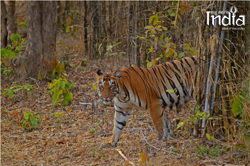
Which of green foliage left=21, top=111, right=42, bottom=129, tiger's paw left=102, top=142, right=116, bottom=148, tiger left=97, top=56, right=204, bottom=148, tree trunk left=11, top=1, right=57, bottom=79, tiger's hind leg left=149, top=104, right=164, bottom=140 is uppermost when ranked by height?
tree trunk left=11, top=1, right=57, bottom=79

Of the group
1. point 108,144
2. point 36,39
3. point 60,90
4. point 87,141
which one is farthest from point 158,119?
point 36,39

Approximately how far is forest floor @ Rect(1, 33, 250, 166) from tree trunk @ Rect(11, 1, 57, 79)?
37.1 inches

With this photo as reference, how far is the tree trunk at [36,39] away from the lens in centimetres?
881

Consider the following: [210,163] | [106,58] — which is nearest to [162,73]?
[210,163]

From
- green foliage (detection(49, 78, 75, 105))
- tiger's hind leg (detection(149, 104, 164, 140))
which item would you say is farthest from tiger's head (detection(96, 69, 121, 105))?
green foliage (detection(49, 78, 75, 105))

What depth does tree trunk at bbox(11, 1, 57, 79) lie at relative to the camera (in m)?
8.81

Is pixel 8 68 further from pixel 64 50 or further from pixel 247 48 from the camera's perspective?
pixel 247 48

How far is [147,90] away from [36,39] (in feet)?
16.7

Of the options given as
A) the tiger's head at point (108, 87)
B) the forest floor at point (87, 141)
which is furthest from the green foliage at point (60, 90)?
the tiger's head at point (108, 87)

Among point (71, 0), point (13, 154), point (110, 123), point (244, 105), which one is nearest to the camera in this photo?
point (244, 105)

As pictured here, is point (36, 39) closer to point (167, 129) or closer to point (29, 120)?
point (29, 120)

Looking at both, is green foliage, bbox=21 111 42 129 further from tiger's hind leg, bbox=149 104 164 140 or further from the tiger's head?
tiger's hind leg, bbox=149 104 164 140

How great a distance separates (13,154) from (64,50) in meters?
7.14

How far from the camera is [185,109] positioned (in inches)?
244
